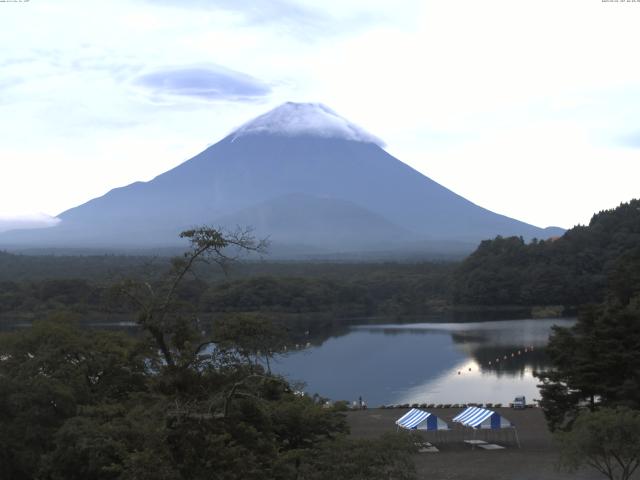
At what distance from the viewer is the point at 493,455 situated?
15016 millimetres

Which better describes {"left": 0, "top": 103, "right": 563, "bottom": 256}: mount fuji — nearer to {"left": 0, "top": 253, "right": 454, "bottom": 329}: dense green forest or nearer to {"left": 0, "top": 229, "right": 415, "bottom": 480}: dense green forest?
{"left": 0, "top": 253, "right": 454, "bottom": 329}: dense green forest

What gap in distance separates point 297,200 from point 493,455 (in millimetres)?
131027

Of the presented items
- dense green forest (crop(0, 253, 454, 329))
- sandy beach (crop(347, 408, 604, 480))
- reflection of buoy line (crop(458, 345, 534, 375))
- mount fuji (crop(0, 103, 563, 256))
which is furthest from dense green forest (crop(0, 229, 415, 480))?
mount fuji (crop(0, 103, 563, 256))

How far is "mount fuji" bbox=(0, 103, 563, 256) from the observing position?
140000 millimetres

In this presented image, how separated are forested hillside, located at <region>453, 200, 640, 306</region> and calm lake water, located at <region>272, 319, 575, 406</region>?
8.41 m

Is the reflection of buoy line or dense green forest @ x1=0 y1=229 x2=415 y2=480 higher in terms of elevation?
dense green forest @ x1=0 y1=229 x2=415 y2=480

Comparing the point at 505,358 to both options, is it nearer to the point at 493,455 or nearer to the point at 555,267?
the point at 493,455

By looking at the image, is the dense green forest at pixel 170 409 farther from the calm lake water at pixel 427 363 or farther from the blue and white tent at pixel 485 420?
the calm lake water at pixel 427 363

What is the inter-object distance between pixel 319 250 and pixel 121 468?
392ft

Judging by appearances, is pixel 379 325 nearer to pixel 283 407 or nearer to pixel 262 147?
pixel 283 407

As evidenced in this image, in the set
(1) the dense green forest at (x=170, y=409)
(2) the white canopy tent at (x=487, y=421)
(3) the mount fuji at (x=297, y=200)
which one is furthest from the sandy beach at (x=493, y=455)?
(3) the mount fuji at (x=297, y=200)

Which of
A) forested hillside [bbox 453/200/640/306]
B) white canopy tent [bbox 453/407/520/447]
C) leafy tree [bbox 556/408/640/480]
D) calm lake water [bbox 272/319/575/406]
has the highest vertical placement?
forested hillside [bbox 453/200/640/306]

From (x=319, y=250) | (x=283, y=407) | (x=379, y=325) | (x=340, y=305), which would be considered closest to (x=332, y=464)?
(x=283, y=407)

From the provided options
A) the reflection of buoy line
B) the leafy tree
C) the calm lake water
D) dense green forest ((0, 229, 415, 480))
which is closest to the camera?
dense green forest ((0, 229, 415, 480))
